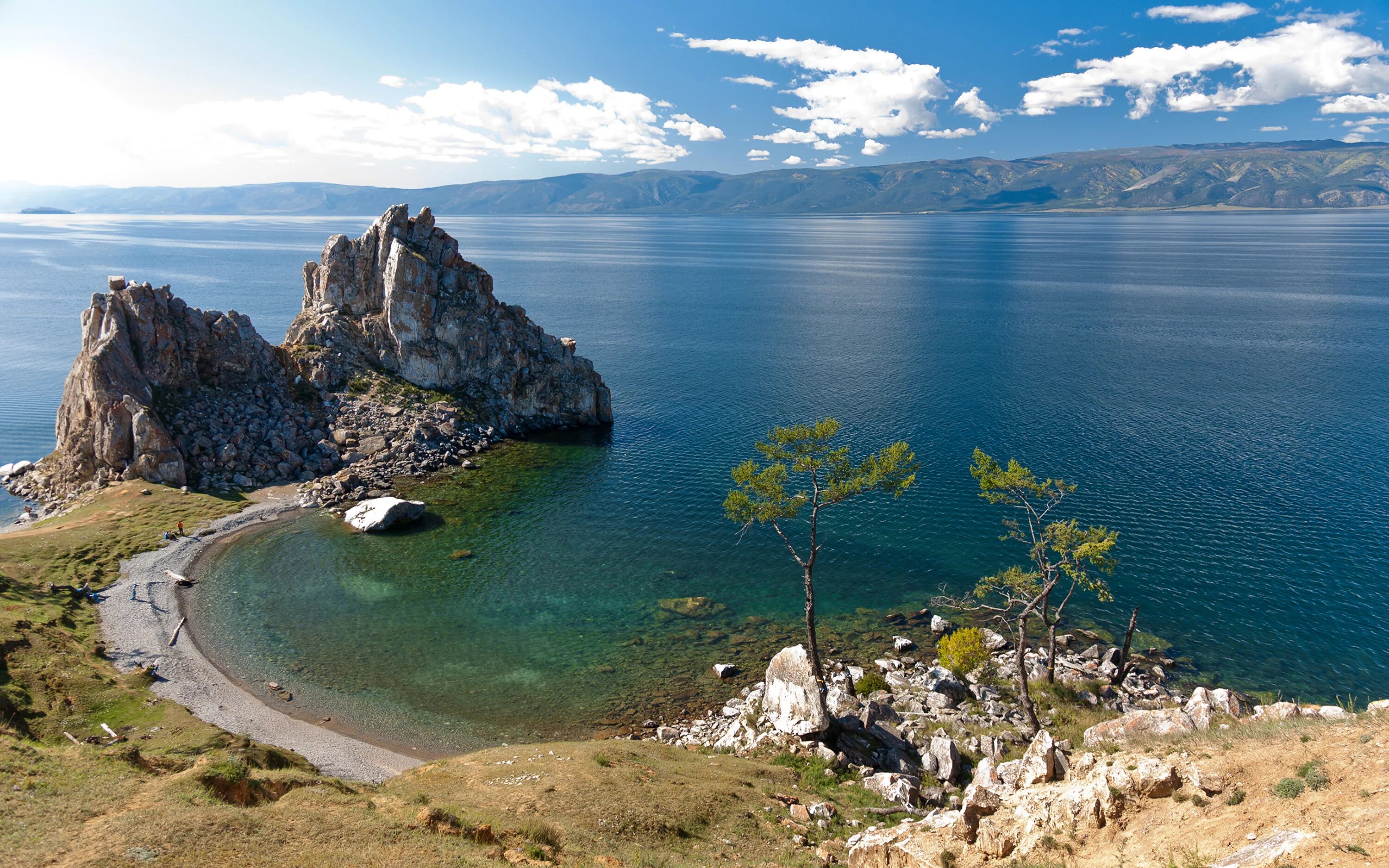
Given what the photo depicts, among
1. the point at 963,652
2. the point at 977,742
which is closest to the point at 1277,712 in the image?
the point at 977,742

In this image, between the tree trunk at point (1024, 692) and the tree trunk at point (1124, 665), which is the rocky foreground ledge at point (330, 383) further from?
the tree trunk at point (1124, 665)

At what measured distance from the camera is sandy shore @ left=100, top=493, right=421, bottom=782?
38.6 meters

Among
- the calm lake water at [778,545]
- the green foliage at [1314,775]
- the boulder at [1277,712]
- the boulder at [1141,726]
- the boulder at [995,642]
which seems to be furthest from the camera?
the boulder at [995,642]

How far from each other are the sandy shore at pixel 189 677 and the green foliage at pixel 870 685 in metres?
25.7

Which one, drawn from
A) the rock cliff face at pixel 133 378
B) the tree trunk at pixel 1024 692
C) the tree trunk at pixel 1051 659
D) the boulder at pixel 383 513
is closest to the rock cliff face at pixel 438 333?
the rock cliff face at pixel 133 378

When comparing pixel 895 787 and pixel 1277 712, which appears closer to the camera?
pixel 1277 712

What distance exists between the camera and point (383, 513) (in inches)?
2685

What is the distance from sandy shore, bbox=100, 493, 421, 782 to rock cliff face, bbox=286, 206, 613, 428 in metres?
41.0

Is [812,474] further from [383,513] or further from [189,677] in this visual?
[383,513]

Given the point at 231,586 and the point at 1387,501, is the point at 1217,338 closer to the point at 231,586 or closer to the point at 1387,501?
the point at 1387,501

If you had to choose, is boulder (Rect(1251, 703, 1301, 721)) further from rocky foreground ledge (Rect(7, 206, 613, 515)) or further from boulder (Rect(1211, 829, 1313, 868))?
rocky foreground ledge (Rect(7, 206, 613, 515))

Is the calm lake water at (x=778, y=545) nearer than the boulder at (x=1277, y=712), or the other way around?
the boulder at (x=1277, y=712)

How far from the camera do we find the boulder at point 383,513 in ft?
223

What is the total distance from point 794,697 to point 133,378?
254 ft
